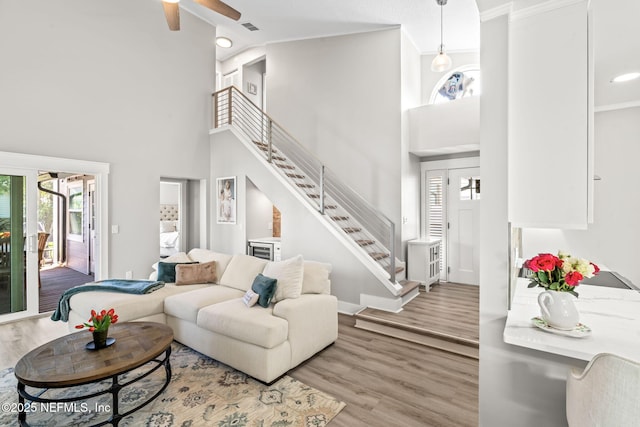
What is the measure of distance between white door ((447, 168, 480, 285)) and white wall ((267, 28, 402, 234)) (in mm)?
1261

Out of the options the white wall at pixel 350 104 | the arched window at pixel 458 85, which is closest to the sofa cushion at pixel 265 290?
the white wall at pixel 350 104

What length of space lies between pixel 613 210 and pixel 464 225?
89.0 inches

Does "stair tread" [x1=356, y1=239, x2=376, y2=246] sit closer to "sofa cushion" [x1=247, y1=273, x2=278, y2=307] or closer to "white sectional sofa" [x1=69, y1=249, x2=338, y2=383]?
"white sectional sofa" [x1=69, y1=249, x2=338, y2=383]

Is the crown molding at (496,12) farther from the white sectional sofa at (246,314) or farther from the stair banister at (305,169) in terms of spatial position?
the stair banister at (305,169)

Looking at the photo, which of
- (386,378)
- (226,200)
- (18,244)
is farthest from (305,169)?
(18,244)

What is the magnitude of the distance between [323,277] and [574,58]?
2.68 metres

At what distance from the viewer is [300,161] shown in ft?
20.7

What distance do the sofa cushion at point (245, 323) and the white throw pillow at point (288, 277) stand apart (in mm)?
202

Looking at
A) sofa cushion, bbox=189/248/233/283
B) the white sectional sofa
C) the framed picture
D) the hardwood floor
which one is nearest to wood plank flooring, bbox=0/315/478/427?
the hardwood floor

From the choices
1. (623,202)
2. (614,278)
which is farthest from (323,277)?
(623,202)

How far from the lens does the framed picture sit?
5855 mm

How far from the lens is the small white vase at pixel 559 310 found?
4.78 ft

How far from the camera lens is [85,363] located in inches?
80.5

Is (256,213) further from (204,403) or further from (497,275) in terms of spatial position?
(497,275)
